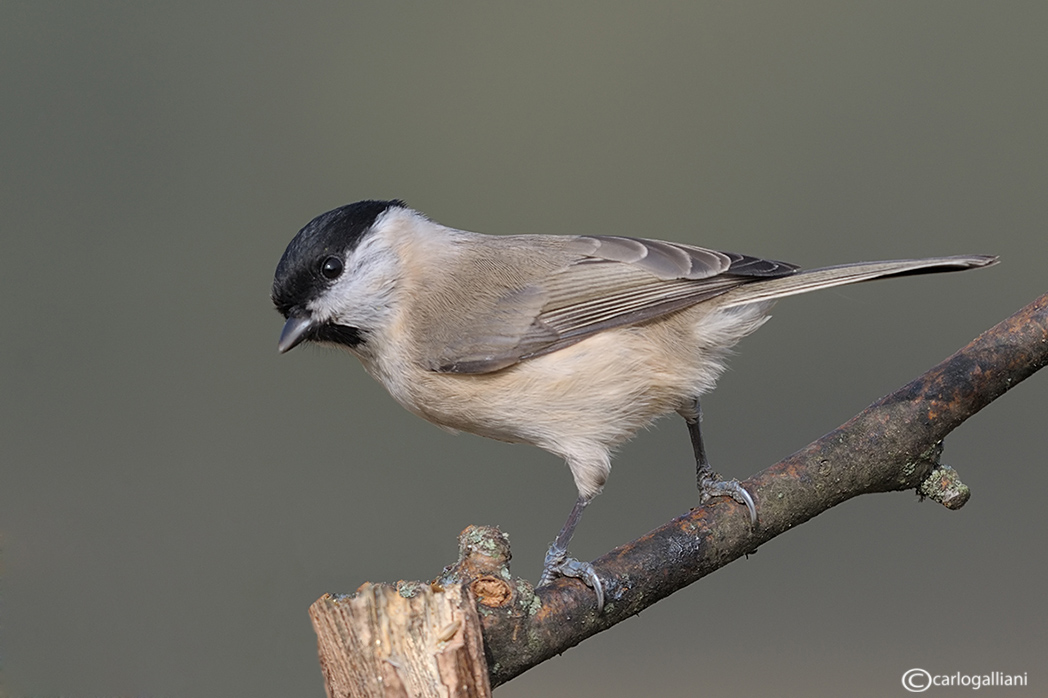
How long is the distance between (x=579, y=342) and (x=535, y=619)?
2.35 ft

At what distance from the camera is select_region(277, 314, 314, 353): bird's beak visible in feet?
6.67

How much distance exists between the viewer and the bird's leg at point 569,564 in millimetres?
1620

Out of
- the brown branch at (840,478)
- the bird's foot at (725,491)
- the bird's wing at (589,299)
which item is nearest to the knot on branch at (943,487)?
the brown branch at (840,478)

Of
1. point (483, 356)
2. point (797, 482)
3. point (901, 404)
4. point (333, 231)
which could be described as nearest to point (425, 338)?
point (483, 356)

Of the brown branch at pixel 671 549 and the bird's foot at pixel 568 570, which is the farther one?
the bird's foot at pixel 568 570

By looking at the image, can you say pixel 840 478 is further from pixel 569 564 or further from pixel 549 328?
pixel 549 328

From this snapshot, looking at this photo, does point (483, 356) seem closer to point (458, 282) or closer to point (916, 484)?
point (458, 282)

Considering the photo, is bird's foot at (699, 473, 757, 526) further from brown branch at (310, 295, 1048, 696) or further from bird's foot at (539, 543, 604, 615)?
bird's foot at (539, 543, 604, 615)

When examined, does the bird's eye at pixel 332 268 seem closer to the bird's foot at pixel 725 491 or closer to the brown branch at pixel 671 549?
the brown branch at pixel 671 549

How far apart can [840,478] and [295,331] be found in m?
1.22

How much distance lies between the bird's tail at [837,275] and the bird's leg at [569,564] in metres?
0.59

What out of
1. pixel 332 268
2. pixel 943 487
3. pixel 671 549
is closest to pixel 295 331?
pixel 332 268

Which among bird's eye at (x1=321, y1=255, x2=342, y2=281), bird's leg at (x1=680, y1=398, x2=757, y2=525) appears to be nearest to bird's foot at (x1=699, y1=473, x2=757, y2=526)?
bird's leg at (x1=680, y1=398, x2=757, y2=525)

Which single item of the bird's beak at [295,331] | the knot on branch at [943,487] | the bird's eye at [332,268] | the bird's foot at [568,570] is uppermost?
the bird's eye at [332,268]
